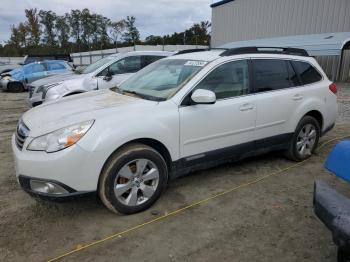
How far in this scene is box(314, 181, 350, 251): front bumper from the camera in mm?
2018

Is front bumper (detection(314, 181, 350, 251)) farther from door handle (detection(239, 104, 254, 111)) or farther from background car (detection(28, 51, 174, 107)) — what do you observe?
background car (detection(28, 51, 174, 107))

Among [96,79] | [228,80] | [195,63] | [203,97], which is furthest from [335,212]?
[96,79]

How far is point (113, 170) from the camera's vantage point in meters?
3.38

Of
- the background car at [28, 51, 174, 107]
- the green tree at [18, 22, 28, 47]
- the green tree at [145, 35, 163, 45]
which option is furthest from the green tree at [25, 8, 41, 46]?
the background car at [28, 51, 174, 107]

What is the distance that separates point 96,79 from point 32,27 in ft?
198

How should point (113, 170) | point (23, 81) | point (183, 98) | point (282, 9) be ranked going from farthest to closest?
point (282, 9), point (23, 81), point (183, 98), point (113, 170)

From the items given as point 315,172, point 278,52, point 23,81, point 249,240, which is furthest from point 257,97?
point 23,81

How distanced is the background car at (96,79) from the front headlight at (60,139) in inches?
186

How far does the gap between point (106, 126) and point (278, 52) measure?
3021 mm

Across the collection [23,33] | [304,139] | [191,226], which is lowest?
[191,226]

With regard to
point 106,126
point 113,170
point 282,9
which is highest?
point 282,9

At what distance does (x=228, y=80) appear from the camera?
4355mm

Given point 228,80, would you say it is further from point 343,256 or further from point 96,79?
point 96,79

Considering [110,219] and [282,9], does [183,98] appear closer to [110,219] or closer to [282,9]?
[110,219]
